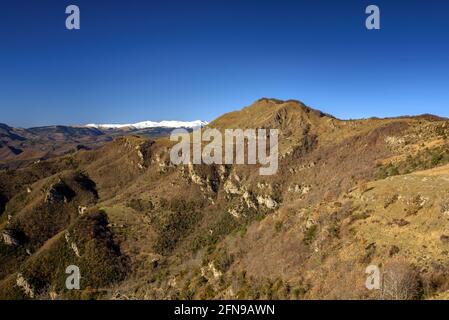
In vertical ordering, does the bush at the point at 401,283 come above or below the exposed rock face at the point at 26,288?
above

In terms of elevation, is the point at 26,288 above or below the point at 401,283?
below

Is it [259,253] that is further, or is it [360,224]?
[259,253]

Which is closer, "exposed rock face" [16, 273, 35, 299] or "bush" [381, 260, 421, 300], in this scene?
"bush" [381, 260, 421, 300]

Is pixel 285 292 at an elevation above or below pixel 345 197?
below

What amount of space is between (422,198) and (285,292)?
22893 millimetres

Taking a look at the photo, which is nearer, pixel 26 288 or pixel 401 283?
pixel 401 283

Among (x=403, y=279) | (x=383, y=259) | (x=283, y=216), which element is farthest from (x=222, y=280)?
(x=403, y=279)

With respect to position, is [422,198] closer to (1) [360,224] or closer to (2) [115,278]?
(1) [360,224]

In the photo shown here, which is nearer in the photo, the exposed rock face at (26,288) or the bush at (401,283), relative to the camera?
the bush at (401,283)

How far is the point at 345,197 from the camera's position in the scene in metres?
68.4

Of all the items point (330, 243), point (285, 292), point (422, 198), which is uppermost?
point (422, 198)

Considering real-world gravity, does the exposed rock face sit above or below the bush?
below
